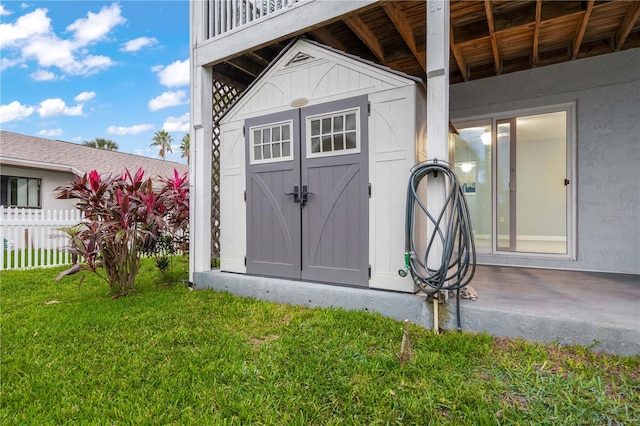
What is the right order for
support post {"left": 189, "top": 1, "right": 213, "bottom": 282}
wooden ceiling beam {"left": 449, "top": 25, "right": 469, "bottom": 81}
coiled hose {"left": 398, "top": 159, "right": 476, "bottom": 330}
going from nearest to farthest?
coiled hose {"left": 398, "top": 159, "right": 476, "bottom": 330}
wooden ceiling beam {"left": 449, "top": 25, "right": 469, "bottom": 81}
support post {"left": 189, "top": 1, "right": 213, "bottom": 282}

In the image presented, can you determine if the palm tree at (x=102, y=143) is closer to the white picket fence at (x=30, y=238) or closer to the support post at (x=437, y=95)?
the white picket fence at (x=30, y=238)

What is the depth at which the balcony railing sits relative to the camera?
11.4 ft

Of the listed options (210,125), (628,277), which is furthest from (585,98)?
(210,125)

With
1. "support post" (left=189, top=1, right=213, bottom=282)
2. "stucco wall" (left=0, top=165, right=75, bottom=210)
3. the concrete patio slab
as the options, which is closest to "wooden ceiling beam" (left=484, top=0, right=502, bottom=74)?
the concrete patio slab

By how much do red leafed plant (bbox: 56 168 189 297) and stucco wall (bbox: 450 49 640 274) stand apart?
5158 millimetres

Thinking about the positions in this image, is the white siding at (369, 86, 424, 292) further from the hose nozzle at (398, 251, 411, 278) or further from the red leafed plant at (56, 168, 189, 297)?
the red leafed plant at (56, 168, 189, 297)

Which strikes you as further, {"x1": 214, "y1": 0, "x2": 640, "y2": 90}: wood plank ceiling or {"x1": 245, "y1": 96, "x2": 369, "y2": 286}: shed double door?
{"x1": 214, "y1": 0, "x2": 640, "y2": 90}: wood plank ceiling

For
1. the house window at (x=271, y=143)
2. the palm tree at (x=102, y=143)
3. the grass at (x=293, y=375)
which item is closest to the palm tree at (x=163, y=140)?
the palm tree at (x=102, y=143)

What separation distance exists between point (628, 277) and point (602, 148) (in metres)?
1.58

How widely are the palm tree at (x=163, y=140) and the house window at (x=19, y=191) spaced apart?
71.6ft

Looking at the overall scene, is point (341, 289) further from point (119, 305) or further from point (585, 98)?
point (585, 98)

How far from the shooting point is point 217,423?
1453 millimetres

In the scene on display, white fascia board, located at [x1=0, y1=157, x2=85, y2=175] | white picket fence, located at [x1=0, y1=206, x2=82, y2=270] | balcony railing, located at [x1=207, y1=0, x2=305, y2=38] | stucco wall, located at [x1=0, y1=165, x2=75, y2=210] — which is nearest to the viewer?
balcony railing, located at [x1=207, y1=0, x2=305, y2=38]

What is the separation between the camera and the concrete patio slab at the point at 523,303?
2.00 m
